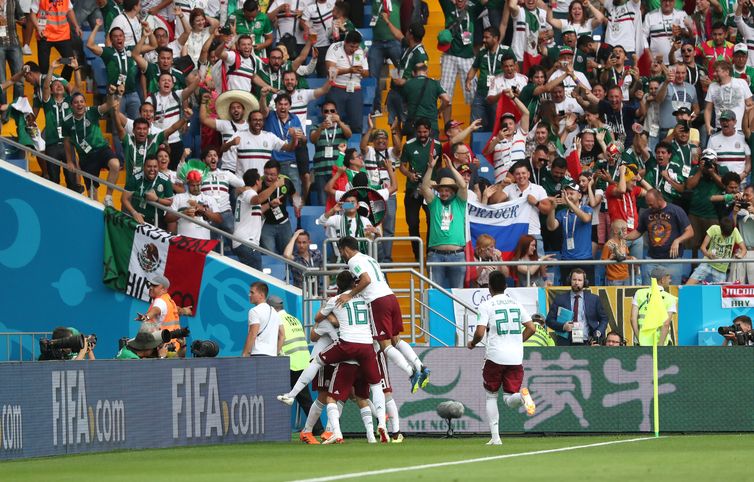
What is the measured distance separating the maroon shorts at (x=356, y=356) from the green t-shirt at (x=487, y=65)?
929cm

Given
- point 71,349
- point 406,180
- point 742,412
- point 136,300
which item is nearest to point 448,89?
point 406,180

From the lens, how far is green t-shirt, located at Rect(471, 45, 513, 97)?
84.9 ft

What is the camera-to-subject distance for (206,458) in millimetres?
15484

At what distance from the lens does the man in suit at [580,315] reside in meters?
21.1

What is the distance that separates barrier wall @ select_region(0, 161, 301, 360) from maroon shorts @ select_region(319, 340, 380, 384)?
540cm

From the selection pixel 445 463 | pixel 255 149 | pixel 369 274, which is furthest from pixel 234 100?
pixel 445 463

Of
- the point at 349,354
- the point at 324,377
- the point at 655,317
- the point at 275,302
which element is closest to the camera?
the point at 349,354

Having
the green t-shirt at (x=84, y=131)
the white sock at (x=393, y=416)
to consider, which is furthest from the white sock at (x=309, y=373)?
the green t-shirt at (x=84, y=131)

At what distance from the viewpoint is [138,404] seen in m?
17.2

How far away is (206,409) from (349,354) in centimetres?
190

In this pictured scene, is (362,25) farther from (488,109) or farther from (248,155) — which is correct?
(248,155)

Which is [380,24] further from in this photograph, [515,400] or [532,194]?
[515,400]

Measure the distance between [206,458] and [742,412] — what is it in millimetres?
7949

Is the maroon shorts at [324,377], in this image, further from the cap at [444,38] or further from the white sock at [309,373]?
the cap at [444,38]
